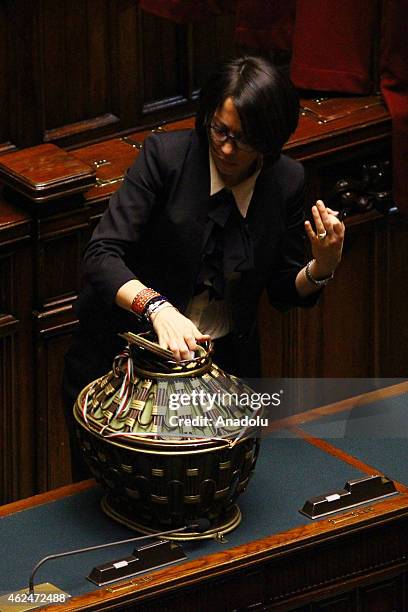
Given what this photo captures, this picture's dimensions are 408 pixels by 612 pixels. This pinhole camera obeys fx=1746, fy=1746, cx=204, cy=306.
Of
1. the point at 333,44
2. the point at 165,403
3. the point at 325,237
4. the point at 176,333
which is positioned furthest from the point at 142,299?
the point at 333,44

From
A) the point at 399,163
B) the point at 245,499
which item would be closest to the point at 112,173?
the point at 399,163

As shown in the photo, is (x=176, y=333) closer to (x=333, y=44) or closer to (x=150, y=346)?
(x=150, y=346)

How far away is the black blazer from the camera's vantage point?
362cm

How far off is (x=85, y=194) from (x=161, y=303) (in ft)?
3.28

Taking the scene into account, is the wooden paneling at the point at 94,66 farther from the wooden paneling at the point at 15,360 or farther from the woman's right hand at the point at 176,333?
the woman's right hand at the point at 176,333

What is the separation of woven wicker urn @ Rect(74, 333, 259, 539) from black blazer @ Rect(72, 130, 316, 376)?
0.92 feet

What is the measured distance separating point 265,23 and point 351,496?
1824 mm

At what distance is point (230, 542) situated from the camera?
133 inches

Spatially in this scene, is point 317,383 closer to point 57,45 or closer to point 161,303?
point 57,45

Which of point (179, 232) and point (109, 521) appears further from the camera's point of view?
point (179, 232)

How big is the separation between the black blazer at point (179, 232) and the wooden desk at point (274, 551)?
367 mm

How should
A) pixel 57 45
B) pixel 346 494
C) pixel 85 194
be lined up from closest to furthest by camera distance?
pixel 346 494 < pixel 85 194 < pixel 57 45

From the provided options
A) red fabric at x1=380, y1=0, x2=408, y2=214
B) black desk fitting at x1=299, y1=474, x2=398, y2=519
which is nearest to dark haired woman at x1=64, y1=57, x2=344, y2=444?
black desk fitting at x1=299, y1=474, x2=398, y2=519

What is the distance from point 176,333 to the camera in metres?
3.34
